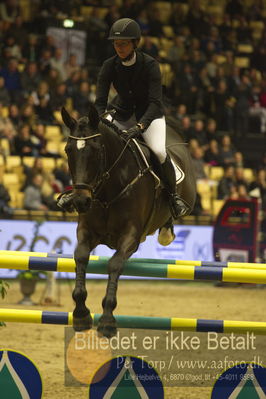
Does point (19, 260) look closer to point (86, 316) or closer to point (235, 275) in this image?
point (86, 316)

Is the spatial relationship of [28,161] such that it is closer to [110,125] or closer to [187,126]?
[187,126]

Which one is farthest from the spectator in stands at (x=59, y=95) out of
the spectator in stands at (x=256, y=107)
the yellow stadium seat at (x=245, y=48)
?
the yellow stadium seat at (x=245, y=48)

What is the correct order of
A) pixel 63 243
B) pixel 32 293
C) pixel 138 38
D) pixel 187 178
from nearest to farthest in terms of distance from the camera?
pixel 138 38 → pixel 187 178 → pixel 32 293 → pixel 63 243

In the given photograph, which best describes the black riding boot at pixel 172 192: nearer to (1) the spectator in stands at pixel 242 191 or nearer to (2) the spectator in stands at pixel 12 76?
(1) the spectator in stands at pixel 242 191

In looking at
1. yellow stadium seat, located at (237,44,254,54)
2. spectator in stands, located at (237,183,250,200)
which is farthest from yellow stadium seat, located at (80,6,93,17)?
spectator in stands, located at (237,183,250,200)

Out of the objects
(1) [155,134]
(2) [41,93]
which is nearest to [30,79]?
(2) [41,93]

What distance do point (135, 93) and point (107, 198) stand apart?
103 centimetres

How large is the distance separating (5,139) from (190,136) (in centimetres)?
397

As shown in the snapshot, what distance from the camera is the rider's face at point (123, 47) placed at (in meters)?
5.98

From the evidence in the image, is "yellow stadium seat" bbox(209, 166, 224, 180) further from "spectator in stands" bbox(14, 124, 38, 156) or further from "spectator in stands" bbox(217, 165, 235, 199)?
"spectator in stands" bbox(14, 124, 38, 156)

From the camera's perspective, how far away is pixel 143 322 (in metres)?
5.49

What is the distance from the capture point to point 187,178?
7.36 metres

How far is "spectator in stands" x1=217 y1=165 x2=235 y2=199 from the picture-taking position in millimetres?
15156

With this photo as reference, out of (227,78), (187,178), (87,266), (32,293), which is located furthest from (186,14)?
(87,266)
